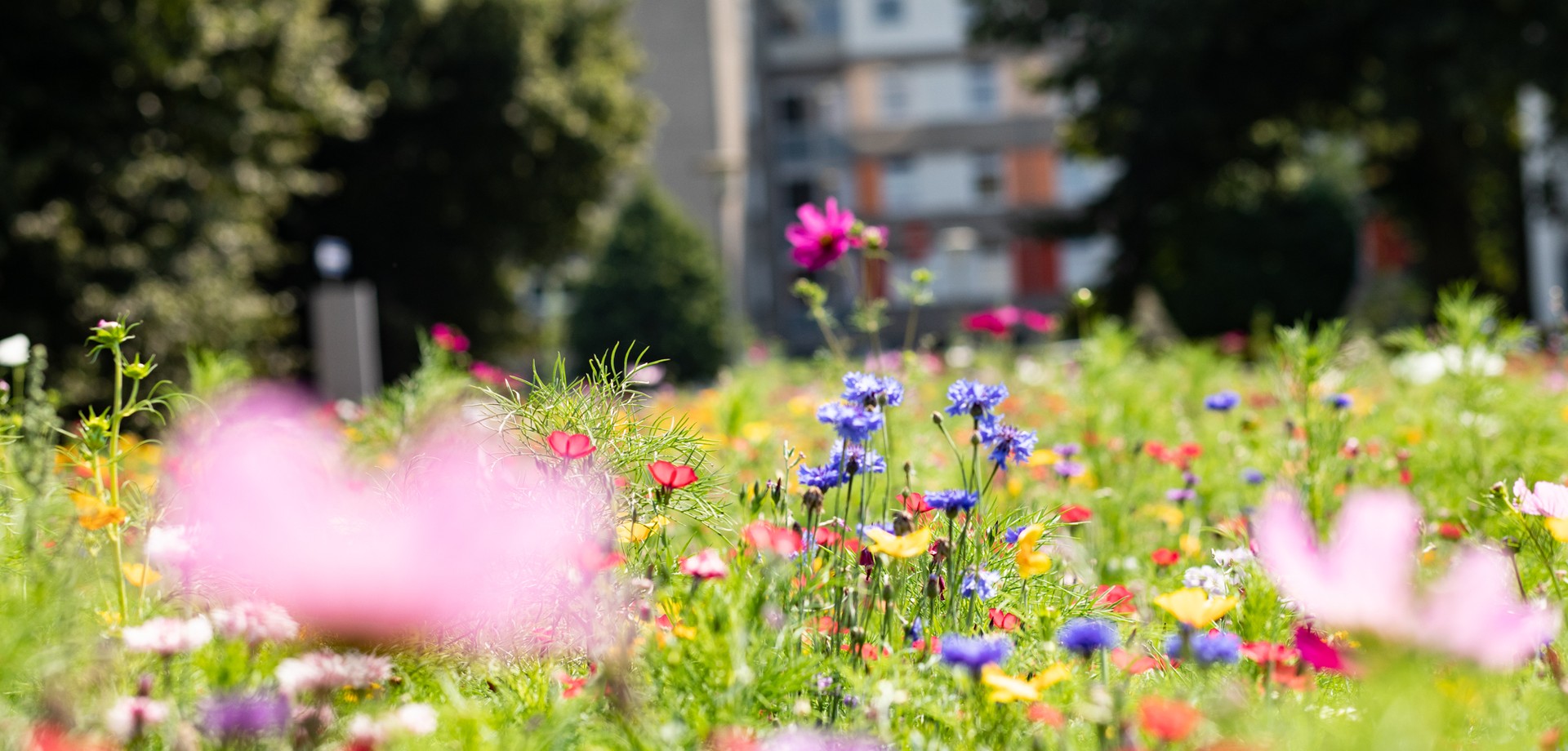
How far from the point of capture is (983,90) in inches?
1178

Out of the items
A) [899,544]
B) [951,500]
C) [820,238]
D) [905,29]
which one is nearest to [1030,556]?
[951,500]

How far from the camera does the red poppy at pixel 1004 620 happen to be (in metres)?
1.69

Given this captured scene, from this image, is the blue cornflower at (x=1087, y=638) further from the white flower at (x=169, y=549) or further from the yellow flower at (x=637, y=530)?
the white flower at (x=169, y=549)

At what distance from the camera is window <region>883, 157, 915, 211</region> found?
98.6 ft

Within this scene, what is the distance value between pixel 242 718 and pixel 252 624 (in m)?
0.19

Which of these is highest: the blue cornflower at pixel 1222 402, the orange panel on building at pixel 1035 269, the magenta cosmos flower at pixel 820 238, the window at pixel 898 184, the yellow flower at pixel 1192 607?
the window at pixel 898 184

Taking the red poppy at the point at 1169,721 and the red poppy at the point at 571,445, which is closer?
the red poppy at the point at 1169,721

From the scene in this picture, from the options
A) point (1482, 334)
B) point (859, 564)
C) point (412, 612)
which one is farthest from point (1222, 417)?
point (412, 612)

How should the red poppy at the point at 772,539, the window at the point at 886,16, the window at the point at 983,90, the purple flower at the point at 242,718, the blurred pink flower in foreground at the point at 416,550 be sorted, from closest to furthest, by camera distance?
1. the purple flower at the point at 242,718
2. the red poppy at the point at 772,539
3. the blurred pink flower in foreground at the point at 416,550
4. the window at the point at 983,90
5. the window at the point at 886,16

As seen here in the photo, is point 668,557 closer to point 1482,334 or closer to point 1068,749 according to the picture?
point 1068,749

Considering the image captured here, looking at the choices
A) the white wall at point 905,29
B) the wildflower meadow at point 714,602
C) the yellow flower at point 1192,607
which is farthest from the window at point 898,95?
the yellow flower at point 1192,607

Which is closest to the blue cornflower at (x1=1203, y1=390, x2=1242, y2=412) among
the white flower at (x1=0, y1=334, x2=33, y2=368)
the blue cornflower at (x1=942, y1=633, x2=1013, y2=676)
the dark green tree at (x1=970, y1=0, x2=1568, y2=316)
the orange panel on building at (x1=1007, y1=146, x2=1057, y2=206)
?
the blue cornflower at (x1=942, y1=633, x2=1013, y2=676)

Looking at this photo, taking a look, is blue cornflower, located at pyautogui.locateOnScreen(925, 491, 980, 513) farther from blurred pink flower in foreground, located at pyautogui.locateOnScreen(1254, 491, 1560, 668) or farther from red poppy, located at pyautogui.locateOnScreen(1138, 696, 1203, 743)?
blurred pink flower in foreground, located at pyautogui.locateOnScreen(1254, 491, 1560, 668)

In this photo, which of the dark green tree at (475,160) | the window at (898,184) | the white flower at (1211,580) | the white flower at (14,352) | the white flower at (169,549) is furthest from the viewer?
the window at (898,184)
